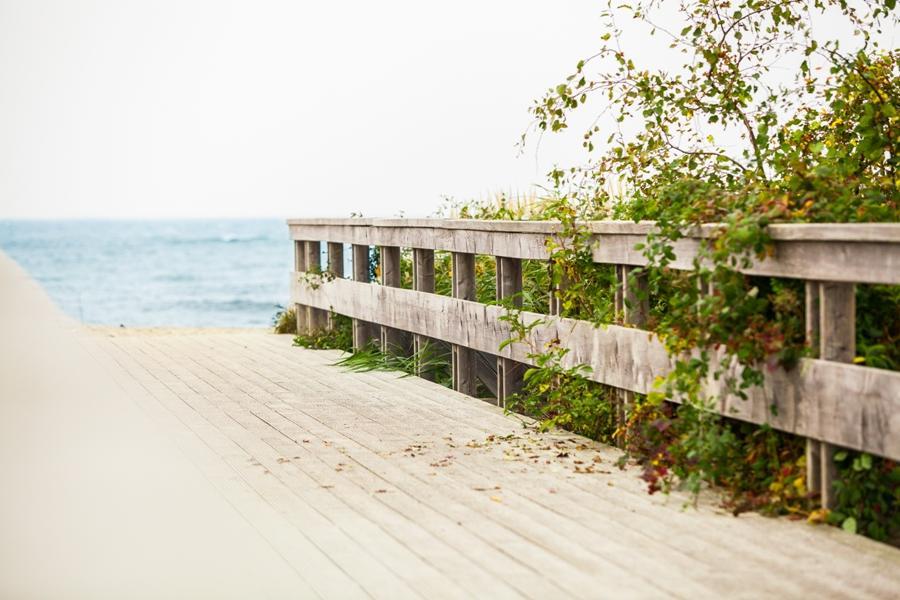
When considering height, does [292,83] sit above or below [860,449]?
above

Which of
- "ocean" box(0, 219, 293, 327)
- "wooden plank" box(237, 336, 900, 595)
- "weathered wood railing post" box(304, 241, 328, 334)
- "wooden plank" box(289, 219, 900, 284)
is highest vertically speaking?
"wooden plank" box(289, 219, 900, 284)

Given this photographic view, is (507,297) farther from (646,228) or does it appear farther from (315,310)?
(315,310)

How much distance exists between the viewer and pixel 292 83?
64.8 metres

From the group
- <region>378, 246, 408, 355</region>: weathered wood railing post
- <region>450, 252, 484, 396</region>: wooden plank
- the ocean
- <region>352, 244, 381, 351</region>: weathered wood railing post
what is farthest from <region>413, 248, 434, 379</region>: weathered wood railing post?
the ocean

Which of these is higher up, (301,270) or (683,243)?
(683,243)

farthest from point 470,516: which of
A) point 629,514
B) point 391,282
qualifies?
point 391,282

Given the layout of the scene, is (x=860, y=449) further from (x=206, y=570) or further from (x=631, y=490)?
(x=206, y=570)

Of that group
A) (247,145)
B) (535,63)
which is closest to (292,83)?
(247,145)

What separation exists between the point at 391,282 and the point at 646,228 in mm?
3872

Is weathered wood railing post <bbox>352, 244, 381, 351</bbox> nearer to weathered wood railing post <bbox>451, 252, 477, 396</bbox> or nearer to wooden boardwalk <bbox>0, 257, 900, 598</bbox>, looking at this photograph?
weathered wood railing post <bbox>451, 252, 477, 396</bbox>

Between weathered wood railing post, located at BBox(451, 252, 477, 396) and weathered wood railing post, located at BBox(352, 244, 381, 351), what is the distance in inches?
79.0

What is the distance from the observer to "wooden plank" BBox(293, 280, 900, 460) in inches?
153

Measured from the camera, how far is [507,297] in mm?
6797

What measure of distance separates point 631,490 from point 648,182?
2.25 m
